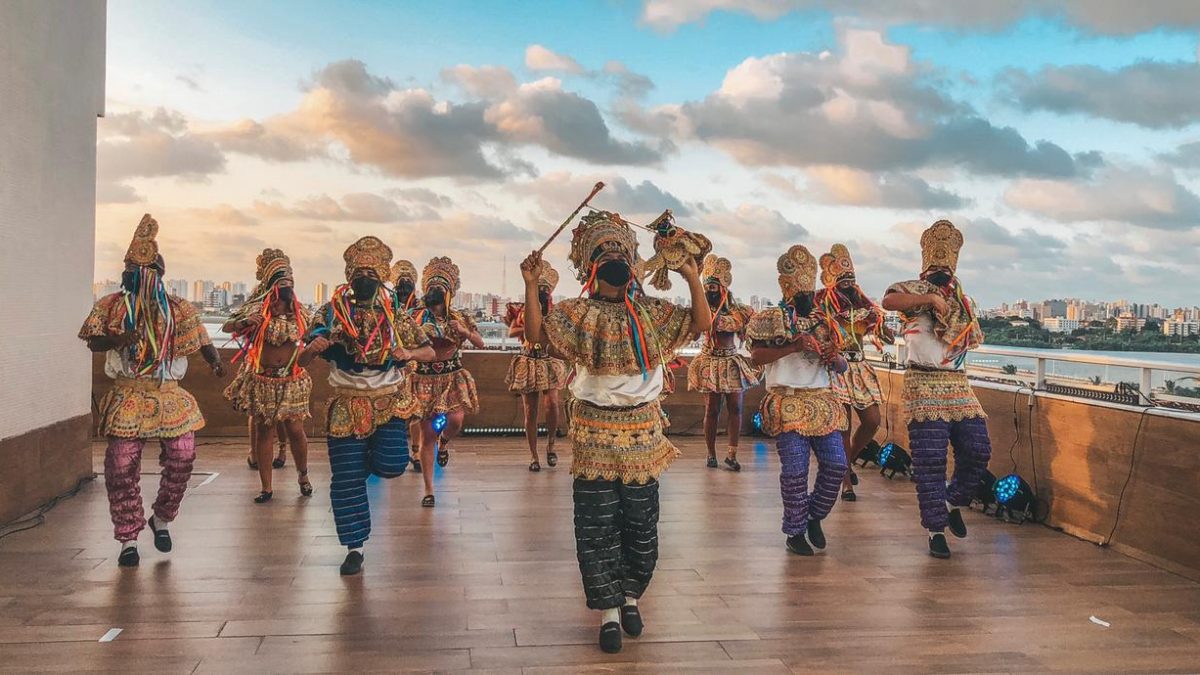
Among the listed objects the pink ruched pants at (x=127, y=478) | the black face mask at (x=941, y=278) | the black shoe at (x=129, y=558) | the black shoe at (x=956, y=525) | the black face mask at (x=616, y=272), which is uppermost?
the black face mask at (x=941, y=278)

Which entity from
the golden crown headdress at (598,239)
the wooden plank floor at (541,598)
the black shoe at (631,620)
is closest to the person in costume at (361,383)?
the wooden plank floor at (541,598)

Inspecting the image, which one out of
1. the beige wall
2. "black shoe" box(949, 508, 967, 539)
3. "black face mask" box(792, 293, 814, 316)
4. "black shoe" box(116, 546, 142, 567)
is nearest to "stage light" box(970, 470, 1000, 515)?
"black shoe" box(949, 508, 967, 539)

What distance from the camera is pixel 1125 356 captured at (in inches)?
202

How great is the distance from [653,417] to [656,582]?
3.48ft

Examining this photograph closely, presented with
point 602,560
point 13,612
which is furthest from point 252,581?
point 602,560

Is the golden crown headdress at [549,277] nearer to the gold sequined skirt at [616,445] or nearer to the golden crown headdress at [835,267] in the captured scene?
the golden crown headdress at [835,267]

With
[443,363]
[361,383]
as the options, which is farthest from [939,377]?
[443,363]

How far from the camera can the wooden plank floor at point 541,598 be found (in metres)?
3.30

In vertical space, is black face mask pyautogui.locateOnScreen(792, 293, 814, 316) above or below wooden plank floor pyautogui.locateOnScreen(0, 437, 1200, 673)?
above

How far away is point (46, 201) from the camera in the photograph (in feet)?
18.3

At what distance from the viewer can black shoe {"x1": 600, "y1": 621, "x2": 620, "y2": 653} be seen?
3.33 m

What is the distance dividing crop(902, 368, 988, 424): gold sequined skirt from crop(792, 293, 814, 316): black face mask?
737 mm

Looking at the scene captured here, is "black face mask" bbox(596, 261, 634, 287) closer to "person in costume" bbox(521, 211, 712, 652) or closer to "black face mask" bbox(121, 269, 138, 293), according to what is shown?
"person in costume" bbox(521, 211, 712, 652)

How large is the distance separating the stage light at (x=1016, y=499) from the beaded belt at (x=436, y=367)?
3837mm
